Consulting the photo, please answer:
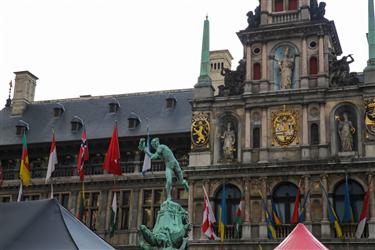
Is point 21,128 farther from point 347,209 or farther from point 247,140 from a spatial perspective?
point 347,209

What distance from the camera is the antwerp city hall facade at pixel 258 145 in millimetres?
34594

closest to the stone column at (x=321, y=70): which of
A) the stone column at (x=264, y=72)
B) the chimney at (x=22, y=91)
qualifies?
the stone column at (x=264, y=72)

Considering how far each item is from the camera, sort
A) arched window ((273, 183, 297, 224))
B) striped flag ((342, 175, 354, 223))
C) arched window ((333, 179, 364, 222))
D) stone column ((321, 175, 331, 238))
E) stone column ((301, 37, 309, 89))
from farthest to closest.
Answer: stone column ((301, 37, 309, 89))
arched window ((273, 183, 297, 224))
arched window ((333, 179, 364, 222))
stone column ((321, 175, 331, 238))
striped flag ((342, 175, 354, 223))

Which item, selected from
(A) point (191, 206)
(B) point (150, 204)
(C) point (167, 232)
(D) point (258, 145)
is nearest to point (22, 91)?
(B) point (150, 204)

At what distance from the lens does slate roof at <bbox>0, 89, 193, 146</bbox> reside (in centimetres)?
4281

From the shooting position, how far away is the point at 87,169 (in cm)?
4253

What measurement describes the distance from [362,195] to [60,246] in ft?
88.5

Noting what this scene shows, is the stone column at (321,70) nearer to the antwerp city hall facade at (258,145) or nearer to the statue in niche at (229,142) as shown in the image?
the antwerp city hall facade at (258,145)

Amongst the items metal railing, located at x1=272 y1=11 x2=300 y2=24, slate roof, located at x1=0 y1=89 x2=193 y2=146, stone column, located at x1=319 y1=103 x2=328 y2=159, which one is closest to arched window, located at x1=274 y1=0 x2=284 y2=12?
metal railing, located at x1=272 y1=11 x2=300 y2=24

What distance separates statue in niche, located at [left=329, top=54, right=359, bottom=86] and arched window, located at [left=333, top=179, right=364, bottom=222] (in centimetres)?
589

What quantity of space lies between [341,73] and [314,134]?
4006 millimetres

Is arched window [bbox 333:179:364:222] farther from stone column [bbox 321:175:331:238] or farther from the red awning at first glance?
the red awning

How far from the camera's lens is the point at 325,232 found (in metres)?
33.7

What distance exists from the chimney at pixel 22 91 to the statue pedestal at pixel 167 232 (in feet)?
97.9
